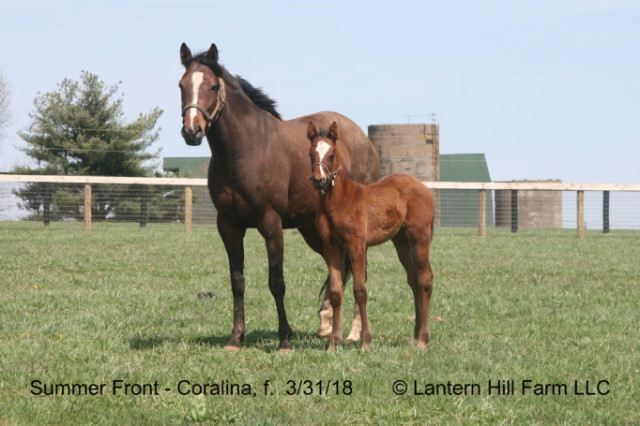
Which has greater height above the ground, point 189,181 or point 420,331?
point 189,181

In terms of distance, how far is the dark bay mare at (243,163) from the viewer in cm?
Answer: 612

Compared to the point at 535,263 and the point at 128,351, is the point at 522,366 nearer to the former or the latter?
the point at 128,351

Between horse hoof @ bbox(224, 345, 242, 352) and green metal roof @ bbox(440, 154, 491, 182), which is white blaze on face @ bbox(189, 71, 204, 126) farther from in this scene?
green metal roof @ bbox(440, 154, 491, 182)

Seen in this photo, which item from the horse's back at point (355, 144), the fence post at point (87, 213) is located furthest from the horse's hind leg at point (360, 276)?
the fence post at point (87, 213)

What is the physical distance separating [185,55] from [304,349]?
285cm

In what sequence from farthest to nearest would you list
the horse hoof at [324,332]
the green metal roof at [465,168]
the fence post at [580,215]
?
the green metal roof at [465,168] → the fence post at [580,215] → the horse hoof at [324,332]

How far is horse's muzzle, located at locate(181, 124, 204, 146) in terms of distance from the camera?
19.0 feet

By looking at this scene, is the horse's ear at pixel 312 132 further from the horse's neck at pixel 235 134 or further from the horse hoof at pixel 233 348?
A: the horse hoof at pixel 233 348

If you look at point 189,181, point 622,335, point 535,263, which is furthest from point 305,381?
point 189,181

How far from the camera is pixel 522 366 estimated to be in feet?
18.8

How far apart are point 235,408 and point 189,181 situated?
18613mm

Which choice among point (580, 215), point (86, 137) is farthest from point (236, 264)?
point (86, 137)

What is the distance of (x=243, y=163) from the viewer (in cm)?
633

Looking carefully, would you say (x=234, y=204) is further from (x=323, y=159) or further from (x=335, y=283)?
(x=335, y=283)
